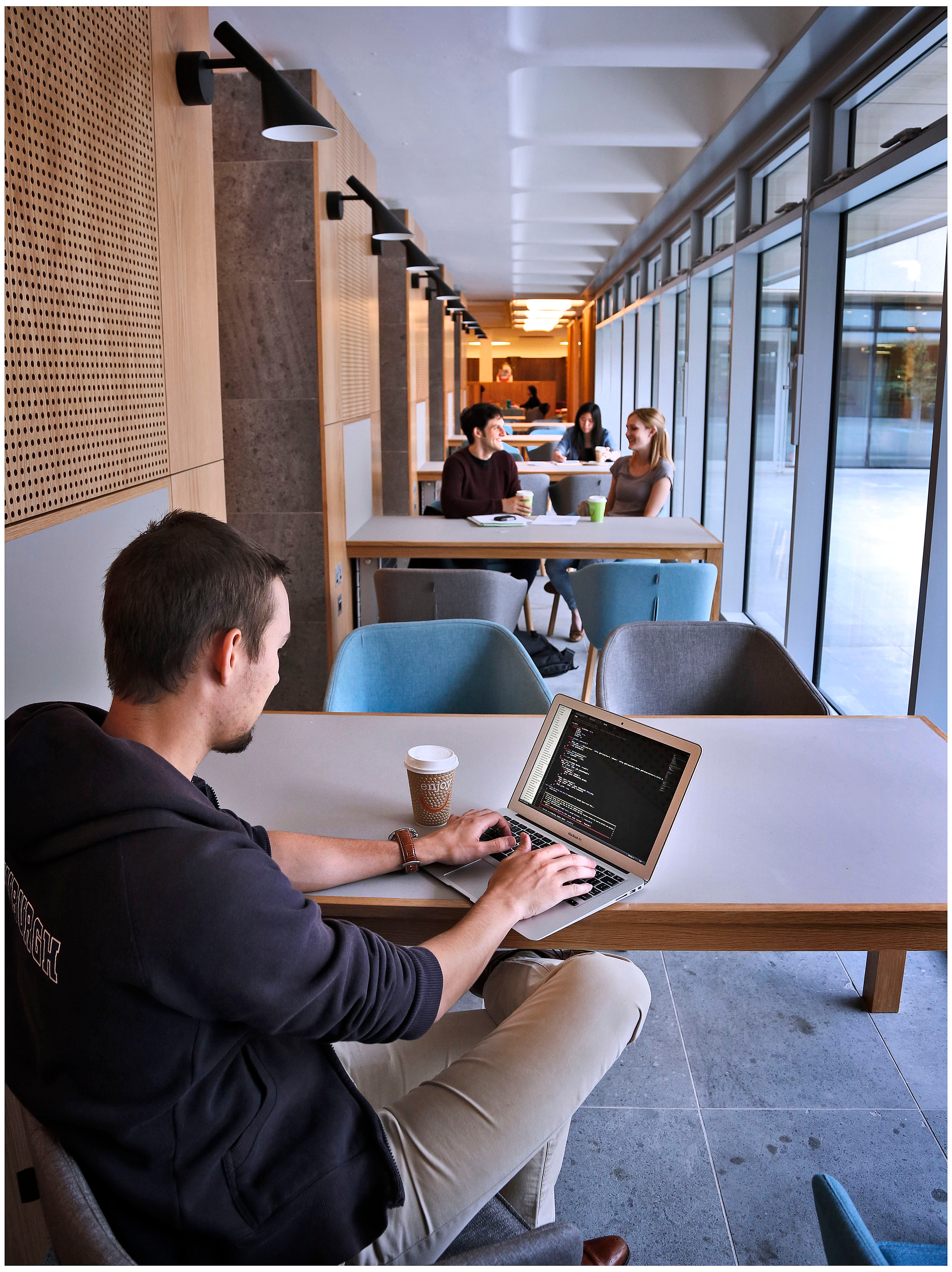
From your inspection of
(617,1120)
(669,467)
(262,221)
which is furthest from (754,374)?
(617,1120)

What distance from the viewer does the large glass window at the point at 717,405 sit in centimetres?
672

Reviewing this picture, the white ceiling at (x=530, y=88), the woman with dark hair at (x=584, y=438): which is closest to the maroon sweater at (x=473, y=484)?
the white ceiling at (x=530, y=88)

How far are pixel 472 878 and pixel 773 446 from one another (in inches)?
189

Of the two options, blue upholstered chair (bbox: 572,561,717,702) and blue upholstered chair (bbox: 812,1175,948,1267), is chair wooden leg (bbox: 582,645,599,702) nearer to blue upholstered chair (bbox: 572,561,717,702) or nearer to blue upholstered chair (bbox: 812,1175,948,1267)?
blue upholstered chair (bbox: 572,561,717,702)

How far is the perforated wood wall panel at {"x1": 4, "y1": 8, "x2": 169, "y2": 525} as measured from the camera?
5.49 feet

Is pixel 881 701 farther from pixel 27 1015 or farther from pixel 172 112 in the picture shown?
pixel 27 1015

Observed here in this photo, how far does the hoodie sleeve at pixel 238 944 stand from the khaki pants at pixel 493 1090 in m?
0.25

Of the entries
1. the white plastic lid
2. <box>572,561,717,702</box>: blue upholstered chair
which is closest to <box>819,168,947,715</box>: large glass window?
<box>572,561,717,702</box>: blue upholstered chair

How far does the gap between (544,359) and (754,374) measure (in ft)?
67.2

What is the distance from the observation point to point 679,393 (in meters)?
8.40

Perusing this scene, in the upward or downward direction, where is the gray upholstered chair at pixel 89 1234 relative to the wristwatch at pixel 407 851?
downward

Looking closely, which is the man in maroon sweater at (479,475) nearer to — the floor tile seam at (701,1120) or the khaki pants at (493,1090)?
the floor tile seam at (701,1120)

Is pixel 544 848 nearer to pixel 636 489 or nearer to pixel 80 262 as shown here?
pixel 80 262

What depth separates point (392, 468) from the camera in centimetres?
823
